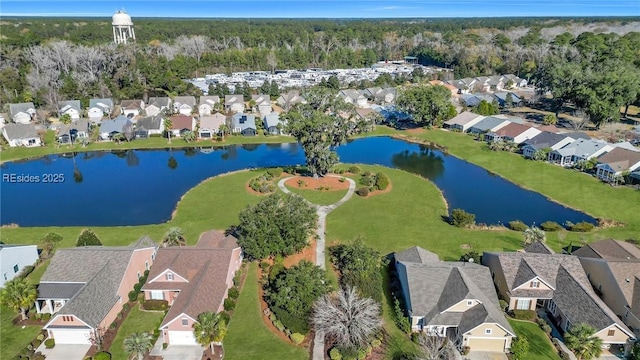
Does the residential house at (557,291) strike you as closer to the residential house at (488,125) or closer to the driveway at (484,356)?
the driveway at (484,356)

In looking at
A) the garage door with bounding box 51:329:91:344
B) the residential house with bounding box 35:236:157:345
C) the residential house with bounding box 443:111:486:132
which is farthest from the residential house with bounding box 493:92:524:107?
the garage door with bounding box 51:329:91:344

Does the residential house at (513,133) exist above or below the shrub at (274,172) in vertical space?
above

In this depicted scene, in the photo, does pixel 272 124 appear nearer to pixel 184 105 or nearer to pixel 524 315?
pixel 184 105

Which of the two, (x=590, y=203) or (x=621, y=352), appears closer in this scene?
(x=621, y=352)

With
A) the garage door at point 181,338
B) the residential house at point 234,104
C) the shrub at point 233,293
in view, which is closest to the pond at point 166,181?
the shrub at point 233,293

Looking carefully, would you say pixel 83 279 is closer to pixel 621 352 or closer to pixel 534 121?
pixel 621 352

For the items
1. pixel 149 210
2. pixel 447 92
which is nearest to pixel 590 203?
pixel 447 92

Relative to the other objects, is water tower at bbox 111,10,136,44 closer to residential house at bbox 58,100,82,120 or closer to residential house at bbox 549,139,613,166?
residential house at bbox 58,100,82,120
